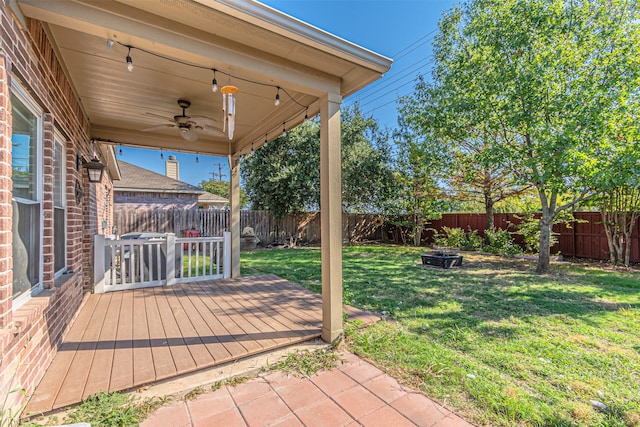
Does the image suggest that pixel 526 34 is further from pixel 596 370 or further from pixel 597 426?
pixel 597 426

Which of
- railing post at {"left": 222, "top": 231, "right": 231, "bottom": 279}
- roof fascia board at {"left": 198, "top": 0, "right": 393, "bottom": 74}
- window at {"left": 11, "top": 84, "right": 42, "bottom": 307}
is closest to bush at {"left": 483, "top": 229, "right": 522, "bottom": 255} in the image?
railing post at {"left": 222, "top": 231, "right": 231, "bottom": 279}

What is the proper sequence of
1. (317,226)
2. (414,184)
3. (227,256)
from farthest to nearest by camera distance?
(317,226)
(414,184)
(227,256)

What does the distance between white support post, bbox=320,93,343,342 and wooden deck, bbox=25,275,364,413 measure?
323mm

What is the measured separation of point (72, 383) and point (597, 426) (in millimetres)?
3347

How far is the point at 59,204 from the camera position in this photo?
2973 millimetres

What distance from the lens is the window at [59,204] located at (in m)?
2.80

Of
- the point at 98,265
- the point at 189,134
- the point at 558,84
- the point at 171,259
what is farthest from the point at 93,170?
the point at 558,84

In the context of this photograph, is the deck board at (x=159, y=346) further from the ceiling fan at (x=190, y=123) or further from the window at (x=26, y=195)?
the ceiling fan at (x=190, y=123)

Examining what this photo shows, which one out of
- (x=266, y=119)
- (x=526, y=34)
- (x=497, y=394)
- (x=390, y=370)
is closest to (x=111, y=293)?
(x=266, y=119)

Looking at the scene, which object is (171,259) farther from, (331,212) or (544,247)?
(544,247)

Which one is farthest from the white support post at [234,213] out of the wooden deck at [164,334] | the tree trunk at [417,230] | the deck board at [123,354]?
the tree trunk at [417,230]

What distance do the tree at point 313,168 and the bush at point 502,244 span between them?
4.14m

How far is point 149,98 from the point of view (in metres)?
3.54

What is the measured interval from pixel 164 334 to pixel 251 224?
29.4ft
